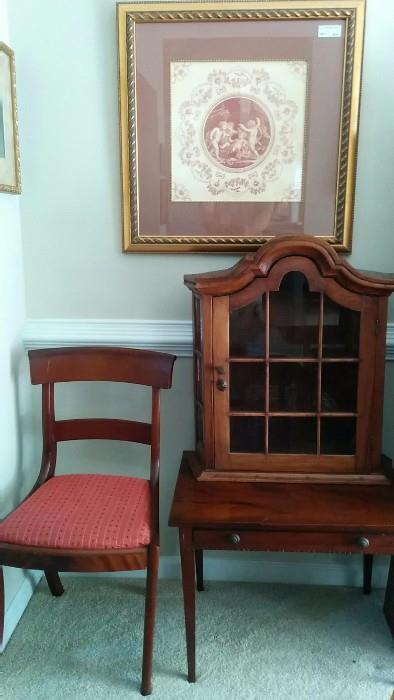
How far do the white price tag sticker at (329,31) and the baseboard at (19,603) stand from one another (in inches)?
80.0

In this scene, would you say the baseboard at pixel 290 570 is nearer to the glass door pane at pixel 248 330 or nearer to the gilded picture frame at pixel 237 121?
the glass door pane at pixel 248 330

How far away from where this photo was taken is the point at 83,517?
4.99 feet

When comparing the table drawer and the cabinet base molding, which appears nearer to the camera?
the table drawer

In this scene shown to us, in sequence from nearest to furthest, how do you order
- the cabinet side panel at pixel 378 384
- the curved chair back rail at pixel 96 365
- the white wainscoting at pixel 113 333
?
the cabinet side panel at pixel 378 384
the curved chair back rail at pixel 96 365
the white wainscoting at pixel 113 333

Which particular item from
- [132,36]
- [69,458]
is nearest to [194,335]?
[69,458]

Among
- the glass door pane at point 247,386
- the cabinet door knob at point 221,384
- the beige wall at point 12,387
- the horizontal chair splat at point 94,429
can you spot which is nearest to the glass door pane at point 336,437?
the glass door pane at point 247,386

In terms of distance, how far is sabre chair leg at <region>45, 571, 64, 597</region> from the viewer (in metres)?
1.92

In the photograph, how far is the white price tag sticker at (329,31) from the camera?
1.67 m

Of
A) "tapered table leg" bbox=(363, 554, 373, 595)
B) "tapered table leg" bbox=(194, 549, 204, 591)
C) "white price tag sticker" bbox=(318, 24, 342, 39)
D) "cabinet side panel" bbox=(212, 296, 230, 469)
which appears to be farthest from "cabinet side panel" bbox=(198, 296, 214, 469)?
"white price tag sticker" bbox=(318, 24, 342, 39)

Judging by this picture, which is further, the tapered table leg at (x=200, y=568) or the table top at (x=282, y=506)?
the tapered table leg at (x=200, y=568)

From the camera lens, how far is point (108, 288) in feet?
6.24

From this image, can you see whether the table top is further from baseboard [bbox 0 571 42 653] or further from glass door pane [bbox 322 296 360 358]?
baseboard [bbox 0 571 42 653]

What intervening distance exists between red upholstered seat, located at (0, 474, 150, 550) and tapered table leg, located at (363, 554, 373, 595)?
837 millimetres

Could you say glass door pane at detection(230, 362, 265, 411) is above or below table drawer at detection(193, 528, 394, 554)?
above
